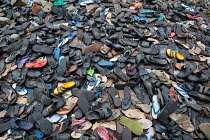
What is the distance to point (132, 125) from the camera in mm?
1897

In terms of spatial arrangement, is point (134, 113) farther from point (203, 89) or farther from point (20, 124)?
point (20, 124)

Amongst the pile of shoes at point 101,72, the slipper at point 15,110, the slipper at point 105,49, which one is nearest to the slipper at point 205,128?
the pile of shoes at point 101,72

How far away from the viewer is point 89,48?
2699 millimetres

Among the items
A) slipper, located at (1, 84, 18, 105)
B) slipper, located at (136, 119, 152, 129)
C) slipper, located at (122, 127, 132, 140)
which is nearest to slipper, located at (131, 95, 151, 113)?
slipper, located at (136, 119, 152, 129)

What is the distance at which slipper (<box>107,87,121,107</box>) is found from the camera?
2.11 metres

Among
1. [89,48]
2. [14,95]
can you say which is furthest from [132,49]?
[14,95]

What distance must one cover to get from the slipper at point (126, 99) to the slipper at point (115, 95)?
0.07m

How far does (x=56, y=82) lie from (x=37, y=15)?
1.98 metres

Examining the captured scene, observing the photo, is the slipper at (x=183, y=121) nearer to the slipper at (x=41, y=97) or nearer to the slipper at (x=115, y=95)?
the slipper at (x=115, y=95)

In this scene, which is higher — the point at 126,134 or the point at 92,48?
the point at 92,48

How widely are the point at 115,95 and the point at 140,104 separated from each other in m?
0.36

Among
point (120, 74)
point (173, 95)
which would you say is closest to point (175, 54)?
point (173, 95)

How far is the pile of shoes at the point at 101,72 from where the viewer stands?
190 centimetres

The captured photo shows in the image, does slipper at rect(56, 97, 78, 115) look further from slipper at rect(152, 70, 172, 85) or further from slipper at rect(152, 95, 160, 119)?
slipper at rect(152, 70, 172, 85)
